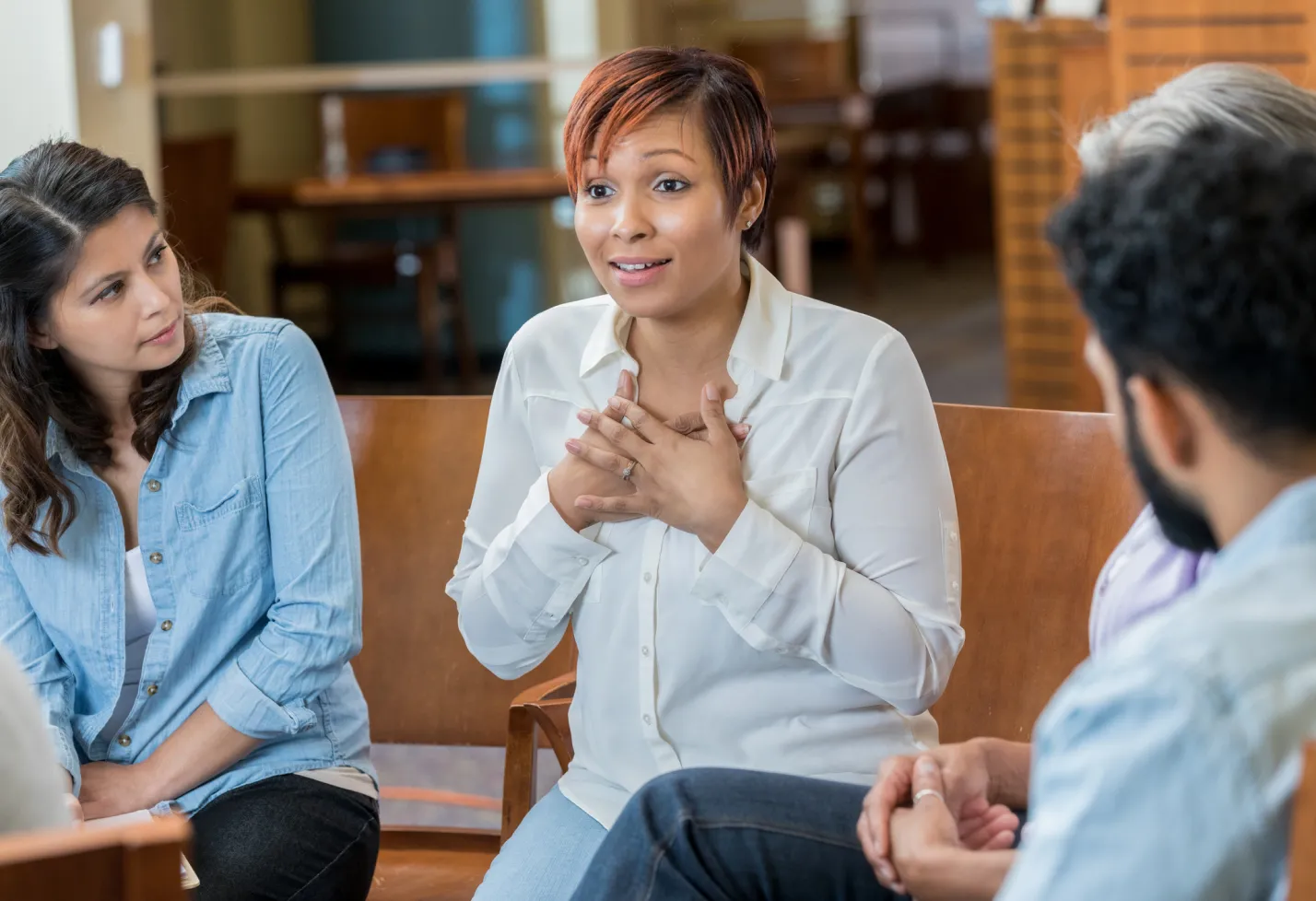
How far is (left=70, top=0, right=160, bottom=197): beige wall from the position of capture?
151 inches

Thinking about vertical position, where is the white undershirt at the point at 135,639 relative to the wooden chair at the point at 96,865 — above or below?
below

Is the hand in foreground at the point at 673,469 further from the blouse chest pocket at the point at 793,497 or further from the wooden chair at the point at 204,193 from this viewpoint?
the wooden chair at the point at 204,193

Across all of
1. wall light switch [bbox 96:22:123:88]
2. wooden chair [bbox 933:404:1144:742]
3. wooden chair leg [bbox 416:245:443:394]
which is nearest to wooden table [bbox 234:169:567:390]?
wooden chair leg [bbox 416:245:443:394]

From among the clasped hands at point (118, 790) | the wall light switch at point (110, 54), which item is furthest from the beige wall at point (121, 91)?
the clasped hands at point (118, 790)

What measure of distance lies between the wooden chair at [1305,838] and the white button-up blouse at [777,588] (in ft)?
2.20

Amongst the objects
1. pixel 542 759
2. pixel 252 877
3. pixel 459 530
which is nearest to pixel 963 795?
pixel 252 877

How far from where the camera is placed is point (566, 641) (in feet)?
6.70

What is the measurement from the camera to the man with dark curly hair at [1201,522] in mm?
773

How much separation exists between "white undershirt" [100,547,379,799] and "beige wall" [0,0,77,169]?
2.24 m

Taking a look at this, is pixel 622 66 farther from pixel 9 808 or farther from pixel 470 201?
pixel 470 201

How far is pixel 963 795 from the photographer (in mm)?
1283

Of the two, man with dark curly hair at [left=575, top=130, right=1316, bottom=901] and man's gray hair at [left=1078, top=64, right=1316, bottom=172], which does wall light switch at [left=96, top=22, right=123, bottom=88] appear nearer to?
man's gray hair at [left=1078, top=64, right=1316, bottom=172]

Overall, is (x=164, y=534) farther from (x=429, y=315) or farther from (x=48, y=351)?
(x=429, y=315)

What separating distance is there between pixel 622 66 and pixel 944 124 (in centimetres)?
834
